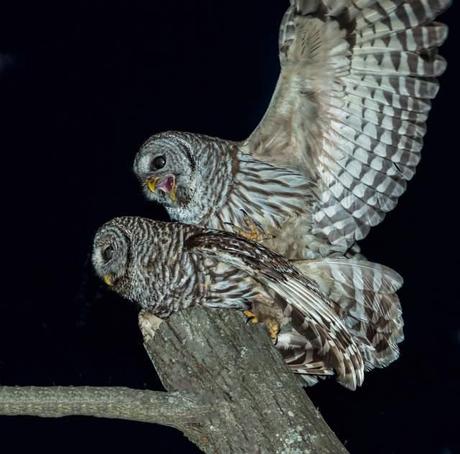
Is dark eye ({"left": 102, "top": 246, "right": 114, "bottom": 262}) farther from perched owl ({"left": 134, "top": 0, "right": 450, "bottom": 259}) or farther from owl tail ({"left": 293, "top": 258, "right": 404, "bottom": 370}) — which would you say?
owl tail ({"left": 293, "top": 258, "right": 404, "bottom": 370})

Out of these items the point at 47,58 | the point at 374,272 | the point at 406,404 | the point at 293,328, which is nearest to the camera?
the point at 293,328

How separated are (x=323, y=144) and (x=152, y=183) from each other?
2.23ft

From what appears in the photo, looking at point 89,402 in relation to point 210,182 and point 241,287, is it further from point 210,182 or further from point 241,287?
point 210,182

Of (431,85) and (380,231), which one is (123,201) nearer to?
(380,231)

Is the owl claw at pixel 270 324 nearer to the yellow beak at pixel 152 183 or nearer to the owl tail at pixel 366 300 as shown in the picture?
the owl tail at pixel 366 300

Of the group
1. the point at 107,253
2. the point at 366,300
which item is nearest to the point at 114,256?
the point at 107,253

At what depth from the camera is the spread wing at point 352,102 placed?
401 cm

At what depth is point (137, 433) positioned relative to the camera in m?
5.25

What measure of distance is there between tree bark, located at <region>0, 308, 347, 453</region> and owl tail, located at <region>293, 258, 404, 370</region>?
0.64 metres

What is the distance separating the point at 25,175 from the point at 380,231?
5.20 ft

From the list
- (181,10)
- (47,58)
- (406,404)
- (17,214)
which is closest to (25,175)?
(17,214)

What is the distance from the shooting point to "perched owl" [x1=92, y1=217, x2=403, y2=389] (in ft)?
12.6

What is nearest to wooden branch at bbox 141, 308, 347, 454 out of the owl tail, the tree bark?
the tree bark

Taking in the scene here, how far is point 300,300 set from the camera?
12.6ft
